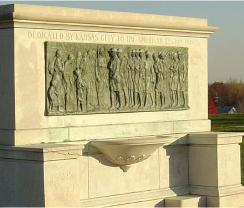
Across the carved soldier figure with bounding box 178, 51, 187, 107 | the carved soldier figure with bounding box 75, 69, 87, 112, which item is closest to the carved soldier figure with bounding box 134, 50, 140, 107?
the carved soldier figure with bounding box 178, 51, 187, 107

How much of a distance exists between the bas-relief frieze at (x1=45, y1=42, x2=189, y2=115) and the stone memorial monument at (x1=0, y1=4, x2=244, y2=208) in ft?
0.07

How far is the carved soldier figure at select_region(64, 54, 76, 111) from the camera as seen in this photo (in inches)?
520

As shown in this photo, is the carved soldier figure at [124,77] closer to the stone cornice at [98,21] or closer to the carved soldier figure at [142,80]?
the carved soldier figure at [142,80]

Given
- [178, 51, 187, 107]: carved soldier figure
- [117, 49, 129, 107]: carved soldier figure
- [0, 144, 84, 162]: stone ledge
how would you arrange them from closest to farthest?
1. [0, 144, 84, 162]: stone ledge
2. [117, 49, 129, 107]: carved soldier figure
3. [178, 51, 187, 107]: carved soldier figure

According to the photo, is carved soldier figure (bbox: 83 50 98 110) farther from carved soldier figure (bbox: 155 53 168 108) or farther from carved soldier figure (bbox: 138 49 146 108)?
carved soldier figure (bbox: 155 53 168 108)

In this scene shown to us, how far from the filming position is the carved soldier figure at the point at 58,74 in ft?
42.6

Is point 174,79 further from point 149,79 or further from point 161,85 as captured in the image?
point 149,79

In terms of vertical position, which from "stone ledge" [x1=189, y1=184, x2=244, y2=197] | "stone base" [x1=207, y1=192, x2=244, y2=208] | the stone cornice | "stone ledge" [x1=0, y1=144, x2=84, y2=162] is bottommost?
"stone base" [x1=207, y1=192, x2=244, y2=208]

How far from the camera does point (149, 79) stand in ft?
48.2

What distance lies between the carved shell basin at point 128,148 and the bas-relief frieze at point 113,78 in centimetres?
74

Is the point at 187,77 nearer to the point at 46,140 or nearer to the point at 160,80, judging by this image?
the point at 160,80

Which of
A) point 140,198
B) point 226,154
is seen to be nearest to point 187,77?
point 226,154

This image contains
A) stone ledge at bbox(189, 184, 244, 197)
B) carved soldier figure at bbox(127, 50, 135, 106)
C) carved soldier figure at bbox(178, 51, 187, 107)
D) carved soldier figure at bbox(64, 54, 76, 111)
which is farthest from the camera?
carved soldier figure at bbox(178, 51, 187, 107)

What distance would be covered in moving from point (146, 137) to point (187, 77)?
6.10 ft
